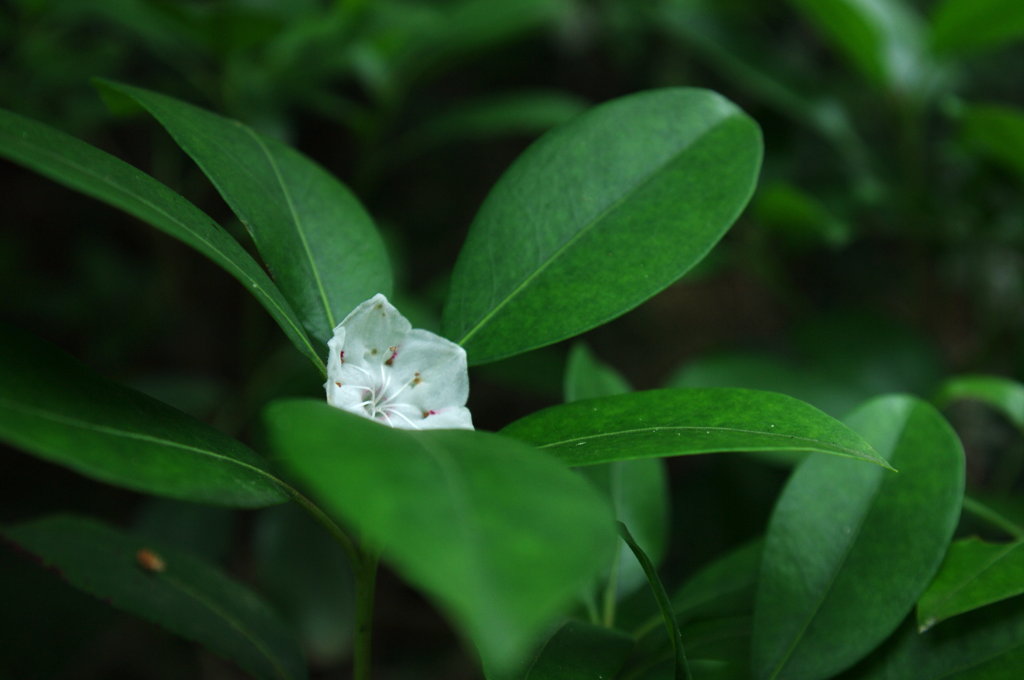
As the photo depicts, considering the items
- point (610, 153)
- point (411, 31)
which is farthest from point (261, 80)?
point (610, 153)

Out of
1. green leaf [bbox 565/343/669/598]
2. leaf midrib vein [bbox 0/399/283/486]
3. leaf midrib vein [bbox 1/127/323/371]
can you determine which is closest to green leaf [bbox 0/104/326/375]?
leaf midrib vein [bbox 1/127/323/371]

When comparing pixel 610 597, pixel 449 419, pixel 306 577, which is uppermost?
pixel 449 419

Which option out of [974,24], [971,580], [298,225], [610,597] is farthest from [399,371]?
[974,24]

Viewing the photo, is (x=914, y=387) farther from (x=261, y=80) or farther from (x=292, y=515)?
(x=261, y=80)

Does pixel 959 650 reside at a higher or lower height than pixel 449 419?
lower

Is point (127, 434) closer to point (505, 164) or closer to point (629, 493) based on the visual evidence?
point (629, 493)

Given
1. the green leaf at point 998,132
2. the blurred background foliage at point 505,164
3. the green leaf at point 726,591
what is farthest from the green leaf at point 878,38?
the green leaf at point 726,591

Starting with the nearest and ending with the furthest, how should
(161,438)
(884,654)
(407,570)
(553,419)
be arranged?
(407,570) < (161,438) < (553,419) < (884,654)

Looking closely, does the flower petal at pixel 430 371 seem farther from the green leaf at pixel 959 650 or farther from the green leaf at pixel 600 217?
the green leaf at pixel 959 650
